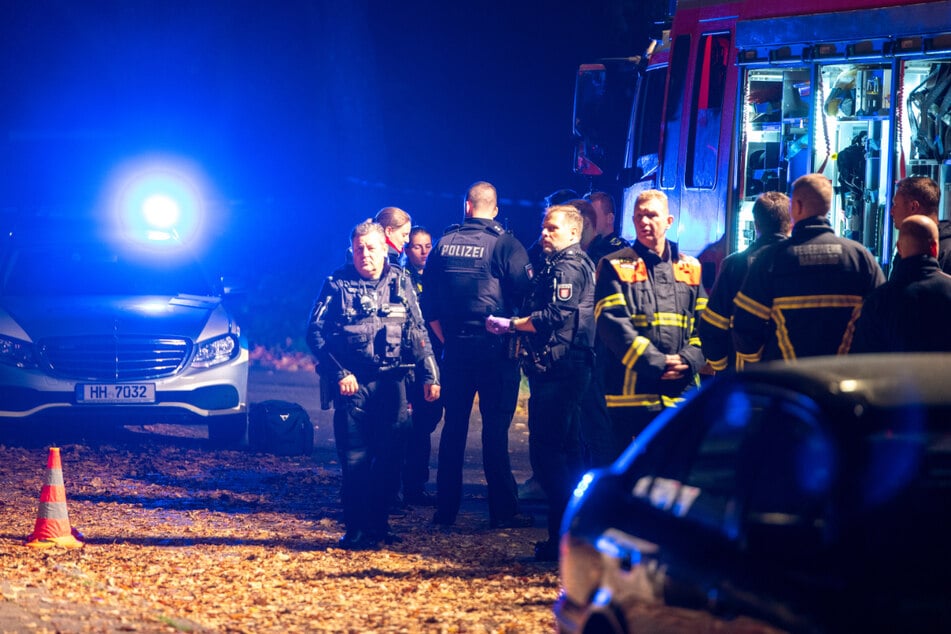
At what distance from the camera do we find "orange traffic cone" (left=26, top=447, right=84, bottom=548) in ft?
27.3

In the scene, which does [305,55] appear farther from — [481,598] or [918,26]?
[481,598]

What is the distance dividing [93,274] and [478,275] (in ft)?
17.9

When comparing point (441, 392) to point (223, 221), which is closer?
point (441, 392)

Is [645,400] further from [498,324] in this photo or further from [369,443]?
[369,443]

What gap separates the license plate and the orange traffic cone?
358 centimetres

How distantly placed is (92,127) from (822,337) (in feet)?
74.1

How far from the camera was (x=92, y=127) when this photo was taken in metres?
27.2

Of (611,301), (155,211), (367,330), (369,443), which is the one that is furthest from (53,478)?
(155,211)

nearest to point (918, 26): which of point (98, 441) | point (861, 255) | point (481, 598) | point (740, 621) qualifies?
point (861, 255)

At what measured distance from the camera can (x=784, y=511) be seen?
143 inches

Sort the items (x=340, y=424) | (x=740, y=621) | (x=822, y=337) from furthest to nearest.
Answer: (x=340, y=424)
(x=822, y=337)
(x=740, y=621)

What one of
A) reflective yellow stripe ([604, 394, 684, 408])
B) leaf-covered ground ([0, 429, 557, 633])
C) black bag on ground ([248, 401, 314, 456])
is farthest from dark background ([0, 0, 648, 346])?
reflective yellow stripe ([604, 394, 684, 408])

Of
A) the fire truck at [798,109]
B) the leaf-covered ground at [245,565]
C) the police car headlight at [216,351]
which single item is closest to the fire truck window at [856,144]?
the fire truck at [798,109]

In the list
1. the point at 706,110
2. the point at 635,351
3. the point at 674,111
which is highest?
the point at 674,111
